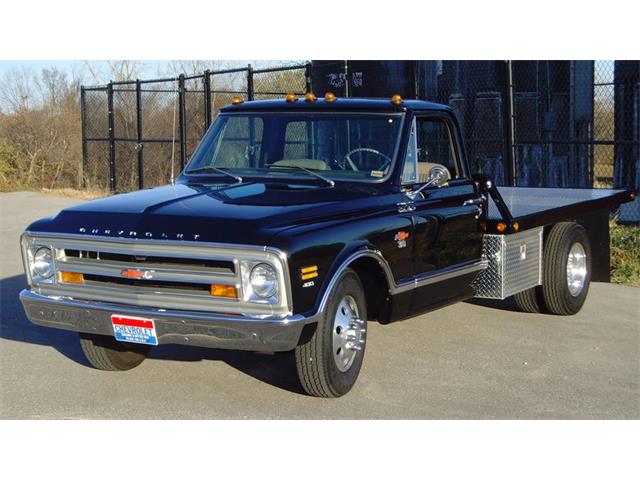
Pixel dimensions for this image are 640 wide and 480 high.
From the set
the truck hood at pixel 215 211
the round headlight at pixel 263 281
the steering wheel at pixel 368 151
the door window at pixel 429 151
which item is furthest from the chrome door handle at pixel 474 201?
the round headlight at pixel 263 281

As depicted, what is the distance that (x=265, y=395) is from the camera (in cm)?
644

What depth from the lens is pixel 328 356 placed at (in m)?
6.10

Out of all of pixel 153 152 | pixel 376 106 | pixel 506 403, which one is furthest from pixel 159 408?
pixel 153 152

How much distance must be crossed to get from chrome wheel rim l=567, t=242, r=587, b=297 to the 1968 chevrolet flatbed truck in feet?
1.02

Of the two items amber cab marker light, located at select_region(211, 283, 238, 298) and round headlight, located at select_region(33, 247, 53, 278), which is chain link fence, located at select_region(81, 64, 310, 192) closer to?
round headlight, located at select_region(33, 247, 53, 278)

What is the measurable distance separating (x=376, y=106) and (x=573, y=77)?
11135mm

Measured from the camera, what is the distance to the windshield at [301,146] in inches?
289

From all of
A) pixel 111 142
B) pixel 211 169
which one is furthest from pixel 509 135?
pixel 111 142

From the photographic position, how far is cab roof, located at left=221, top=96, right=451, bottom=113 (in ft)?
24.6

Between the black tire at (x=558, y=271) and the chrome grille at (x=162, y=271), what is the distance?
3.97 meters

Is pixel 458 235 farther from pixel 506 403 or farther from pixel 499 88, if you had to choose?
pixel 499 88

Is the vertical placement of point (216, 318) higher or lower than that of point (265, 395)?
higher

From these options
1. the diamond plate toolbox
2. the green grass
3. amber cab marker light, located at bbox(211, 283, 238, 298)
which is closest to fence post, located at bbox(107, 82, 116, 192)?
the green grass

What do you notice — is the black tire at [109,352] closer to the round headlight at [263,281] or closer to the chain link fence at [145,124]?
the round headlight at [263,281]
